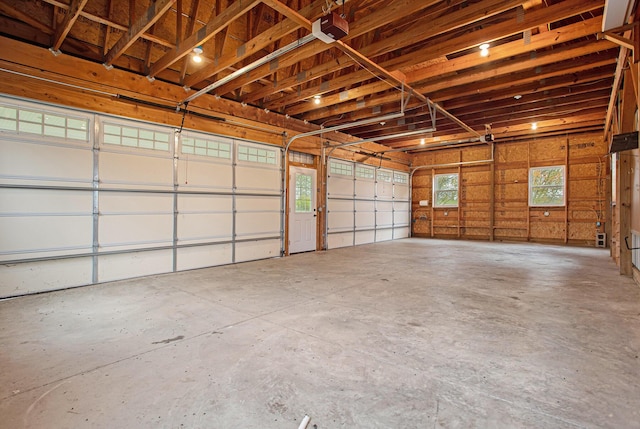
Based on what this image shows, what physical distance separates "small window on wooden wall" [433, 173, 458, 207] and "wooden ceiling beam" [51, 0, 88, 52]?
35.0ft

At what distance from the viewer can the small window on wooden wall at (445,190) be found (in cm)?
1113

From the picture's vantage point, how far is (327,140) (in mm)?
8242

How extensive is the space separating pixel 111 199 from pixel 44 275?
126cm

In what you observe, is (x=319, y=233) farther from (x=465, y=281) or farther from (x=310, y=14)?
(x=310, y=14)

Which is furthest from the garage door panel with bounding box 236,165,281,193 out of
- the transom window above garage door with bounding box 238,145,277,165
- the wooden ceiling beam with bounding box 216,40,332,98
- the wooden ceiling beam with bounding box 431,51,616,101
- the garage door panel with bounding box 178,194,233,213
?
the wooden ceiling beam with bounding box 431,51,616,101

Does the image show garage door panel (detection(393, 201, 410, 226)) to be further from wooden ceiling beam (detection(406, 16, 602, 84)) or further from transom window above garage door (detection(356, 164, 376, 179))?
wooden ceiling beam (detection(406, 16, 602, 84))

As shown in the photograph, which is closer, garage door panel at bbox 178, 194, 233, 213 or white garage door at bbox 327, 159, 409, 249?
garage door panel at bbox 178, 194, 233, 213

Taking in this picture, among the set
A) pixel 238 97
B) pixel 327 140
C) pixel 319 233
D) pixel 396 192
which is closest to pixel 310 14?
pixel 238 97

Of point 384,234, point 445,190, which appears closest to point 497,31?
point 384,234

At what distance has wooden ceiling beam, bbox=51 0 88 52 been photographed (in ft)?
10.8

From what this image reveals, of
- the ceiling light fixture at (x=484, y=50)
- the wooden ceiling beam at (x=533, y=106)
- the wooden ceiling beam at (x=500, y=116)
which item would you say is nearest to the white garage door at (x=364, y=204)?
the wooden ceiling beam at (x=500, y=116)

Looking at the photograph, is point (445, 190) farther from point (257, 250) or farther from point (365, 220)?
point (257, 250)

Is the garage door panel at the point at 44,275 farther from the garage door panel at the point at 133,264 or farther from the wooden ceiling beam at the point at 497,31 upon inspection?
the wooden ceiling beam at the point at 497,31

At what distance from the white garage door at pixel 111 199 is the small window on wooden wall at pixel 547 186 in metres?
8.49
